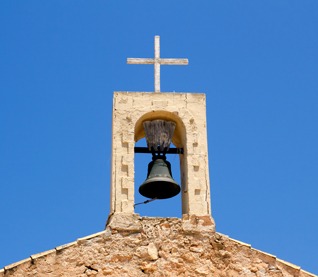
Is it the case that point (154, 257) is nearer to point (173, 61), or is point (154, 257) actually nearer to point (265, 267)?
point (265, 267)

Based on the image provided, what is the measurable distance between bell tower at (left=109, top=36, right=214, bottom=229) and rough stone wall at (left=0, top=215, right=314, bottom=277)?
0.24 metres

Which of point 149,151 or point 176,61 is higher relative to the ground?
point 176,61

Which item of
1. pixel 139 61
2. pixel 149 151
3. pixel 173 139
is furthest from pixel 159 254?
pixel 139 61

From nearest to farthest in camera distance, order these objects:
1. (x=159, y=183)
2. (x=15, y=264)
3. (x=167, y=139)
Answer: (x=15, y=264) → (x=159, y=183) → (x=167, y=139)

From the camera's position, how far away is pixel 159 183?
37.3ft

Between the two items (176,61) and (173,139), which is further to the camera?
(176,61)

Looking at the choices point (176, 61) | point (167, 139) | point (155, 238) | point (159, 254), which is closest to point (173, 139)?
point (167, 139)

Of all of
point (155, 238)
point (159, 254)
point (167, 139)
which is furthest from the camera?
point (167, 139)

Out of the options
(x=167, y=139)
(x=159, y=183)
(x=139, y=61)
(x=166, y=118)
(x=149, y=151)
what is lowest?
(x=159, y=183)

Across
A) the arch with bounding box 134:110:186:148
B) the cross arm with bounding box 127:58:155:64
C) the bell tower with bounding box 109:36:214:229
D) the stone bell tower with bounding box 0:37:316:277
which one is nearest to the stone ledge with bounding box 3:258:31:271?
the stone bell tower with bounding box 0:37:316:277

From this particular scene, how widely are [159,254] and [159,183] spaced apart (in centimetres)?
119

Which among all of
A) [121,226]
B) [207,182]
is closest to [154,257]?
[121,226]

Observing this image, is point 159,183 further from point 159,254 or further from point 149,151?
point 159,254

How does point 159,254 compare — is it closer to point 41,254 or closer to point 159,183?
point 159,183
